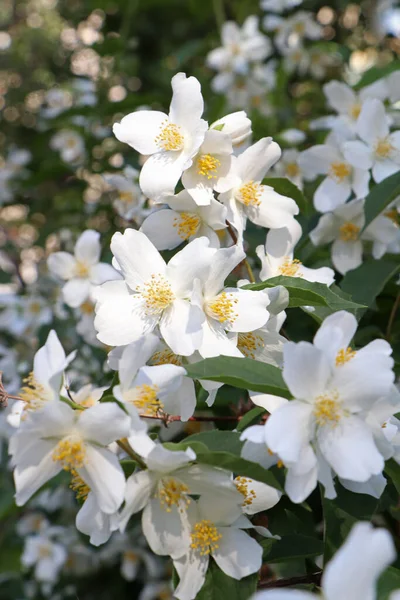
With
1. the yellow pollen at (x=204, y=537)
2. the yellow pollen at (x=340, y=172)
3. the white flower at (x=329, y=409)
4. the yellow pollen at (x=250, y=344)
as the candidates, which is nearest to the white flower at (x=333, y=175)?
the yellow pollen at (x=340, y=172)

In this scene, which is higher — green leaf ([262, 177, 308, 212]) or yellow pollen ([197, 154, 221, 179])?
yellow pollen ([197, 154, 221, 179])

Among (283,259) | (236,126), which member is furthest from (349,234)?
(236,126)

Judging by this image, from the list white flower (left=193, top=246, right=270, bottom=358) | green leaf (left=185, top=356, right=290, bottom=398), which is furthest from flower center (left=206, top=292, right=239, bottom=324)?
green leaf (left=185, top=356, right=290, bottom=398)

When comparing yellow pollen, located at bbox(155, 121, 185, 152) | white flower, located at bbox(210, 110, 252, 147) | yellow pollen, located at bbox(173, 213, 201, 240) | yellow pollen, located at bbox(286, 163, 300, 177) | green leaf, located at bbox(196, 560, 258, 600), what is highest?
yellow pollen, located at bbox(155, 121, 185, 152)

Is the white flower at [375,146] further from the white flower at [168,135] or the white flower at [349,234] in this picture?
the white flower at [168,135]

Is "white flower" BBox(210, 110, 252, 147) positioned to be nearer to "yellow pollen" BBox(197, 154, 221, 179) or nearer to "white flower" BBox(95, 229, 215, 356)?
"yellow pollen" BBox(197, 154, 221, 179)

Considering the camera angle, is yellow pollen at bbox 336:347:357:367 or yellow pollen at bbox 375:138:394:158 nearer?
yellow pollen at bbox 336:347:357:367

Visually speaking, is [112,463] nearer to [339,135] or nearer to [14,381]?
[339,135]
